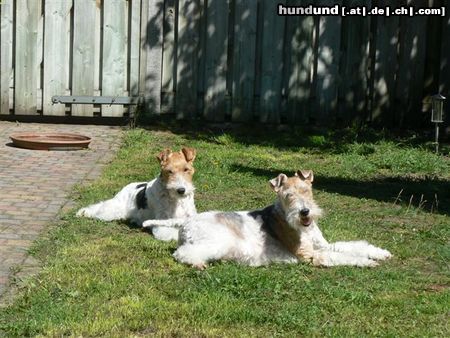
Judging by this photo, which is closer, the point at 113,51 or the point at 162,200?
the point at 162,200

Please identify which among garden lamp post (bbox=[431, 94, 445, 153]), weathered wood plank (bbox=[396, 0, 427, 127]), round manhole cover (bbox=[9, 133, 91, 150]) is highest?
weathered wood plank (bbox=[396, 0, 427, 127])

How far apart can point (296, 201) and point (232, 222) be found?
21.9 inches

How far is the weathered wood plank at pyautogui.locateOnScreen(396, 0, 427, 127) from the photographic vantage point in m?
14.0

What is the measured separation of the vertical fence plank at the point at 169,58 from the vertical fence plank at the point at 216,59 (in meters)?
0.57

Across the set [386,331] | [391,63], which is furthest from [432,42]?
[386,331]

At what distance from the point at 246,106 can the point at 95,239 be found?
7.30 m

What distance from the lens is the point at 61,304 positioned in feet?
17.3

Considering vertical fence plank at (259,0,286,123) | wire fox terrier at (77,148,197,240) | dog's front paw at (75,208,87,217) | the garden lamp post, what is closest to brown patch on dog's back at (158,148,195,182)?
wire fox terrier at (77,148,197,240)

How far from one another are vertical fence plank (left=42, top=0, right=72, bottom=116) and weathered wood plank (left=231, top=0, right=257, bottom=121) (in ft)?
9.35

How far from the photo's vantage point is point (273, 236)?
6480 millimetres

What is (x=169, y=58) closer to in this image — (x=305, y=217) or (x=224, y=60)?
(x=224, y=60)

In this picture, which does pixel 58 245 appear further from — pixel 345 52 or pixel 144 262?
pixel 345 52

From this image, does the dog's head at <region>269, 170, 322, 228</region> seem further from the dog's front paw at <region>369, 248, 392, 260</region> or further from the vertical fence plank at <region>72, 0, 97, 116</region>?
the vertical fence plank at <region>72, 0, 97, 116</region>

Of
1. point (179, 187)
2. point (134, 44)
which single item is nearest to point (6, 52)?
point (134, 44)
